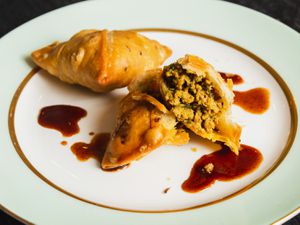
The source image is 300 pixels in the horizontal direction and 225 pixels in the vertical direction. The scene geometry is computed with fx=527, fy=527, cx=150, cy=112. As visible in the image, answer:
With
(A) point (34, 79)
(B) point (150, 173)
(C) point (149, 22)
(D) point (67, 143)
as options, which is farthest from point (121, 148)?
(C) point (149, 22)

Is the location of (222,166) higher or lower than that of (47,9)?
lower

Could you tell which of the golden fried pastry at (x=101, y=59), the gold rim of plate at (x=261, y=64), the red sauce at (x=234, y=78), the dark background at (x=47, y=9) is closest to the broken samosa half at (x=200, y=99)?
the gold rim of plate at (x=261, y=64)

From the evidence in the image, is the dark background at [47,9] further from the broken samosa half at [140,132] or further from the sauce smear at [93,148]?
the broken samosa half at [140,132]

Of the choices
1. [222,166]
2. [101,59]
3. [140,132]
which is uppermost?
[101,59]

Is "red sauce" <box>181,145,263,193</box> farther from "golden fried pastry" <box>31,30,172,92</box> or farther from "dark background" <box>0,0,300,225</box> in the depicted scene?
"dark background" <box>0,0,300,225</box>

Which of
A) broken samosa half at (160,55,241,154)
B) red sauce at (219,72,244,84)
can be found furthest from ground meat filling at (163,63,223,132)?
red sauce at (219,72,244,84)

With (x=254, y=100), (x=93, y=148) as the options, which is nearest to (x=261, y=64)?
(x=254, y=100)

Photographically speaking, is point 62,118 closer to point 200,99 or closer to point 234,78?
point 200,99
